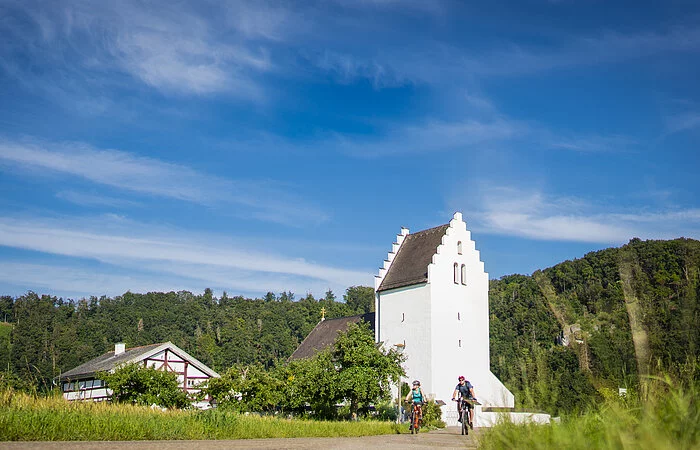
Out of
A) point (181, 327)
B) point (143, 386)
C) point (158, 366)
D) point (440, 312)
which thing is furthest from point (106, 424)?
point (181, 327)

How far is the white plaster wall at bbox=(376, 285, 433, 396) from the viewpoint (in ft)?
128

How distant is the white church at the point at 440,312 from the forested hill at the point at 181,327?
35.6 m

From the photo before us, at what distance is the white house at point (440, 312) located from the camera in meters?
38.9

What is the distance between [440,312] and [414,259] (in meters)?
4.90

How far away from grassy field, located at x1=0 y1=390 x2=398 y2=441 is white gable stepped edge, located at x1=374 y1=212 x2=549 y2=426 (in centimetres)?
2295

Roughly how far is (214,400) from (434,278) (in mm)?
17773

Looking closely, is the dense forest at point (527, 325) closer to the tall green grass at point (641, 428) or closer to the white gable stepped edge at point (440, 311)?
the tall green grass at point (641, 428)

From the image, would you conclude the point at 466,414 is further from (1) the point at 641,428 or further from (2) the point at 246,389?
(1) the point at 641,428

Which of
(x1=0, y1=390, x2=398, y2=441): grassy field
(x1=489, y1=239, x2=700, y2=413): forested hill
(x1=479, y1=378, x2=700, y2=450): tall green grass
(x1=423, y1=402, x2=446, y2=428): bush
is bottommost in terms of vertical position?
(x1=423, y1=402, x2=446, y2=428): bush

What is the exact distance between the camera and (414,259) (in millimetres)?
43250

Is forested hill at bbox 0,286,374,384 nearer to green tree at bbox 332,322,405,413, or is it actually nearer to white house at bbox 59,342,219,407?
white house at bbox 59,342,219,407

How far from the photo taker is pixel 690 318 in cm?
448

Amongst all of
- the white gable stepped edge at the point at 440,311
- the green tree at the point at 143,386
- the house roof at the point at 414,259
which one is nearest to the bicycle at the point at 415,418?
the green tree at the point at 143,386

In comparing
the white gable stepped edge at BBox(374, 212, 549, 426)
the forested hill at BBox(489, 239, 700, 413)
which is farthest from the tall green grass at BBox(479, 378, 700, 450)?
the white gable stepped edge at BBox(374, 212, 549, 426)
